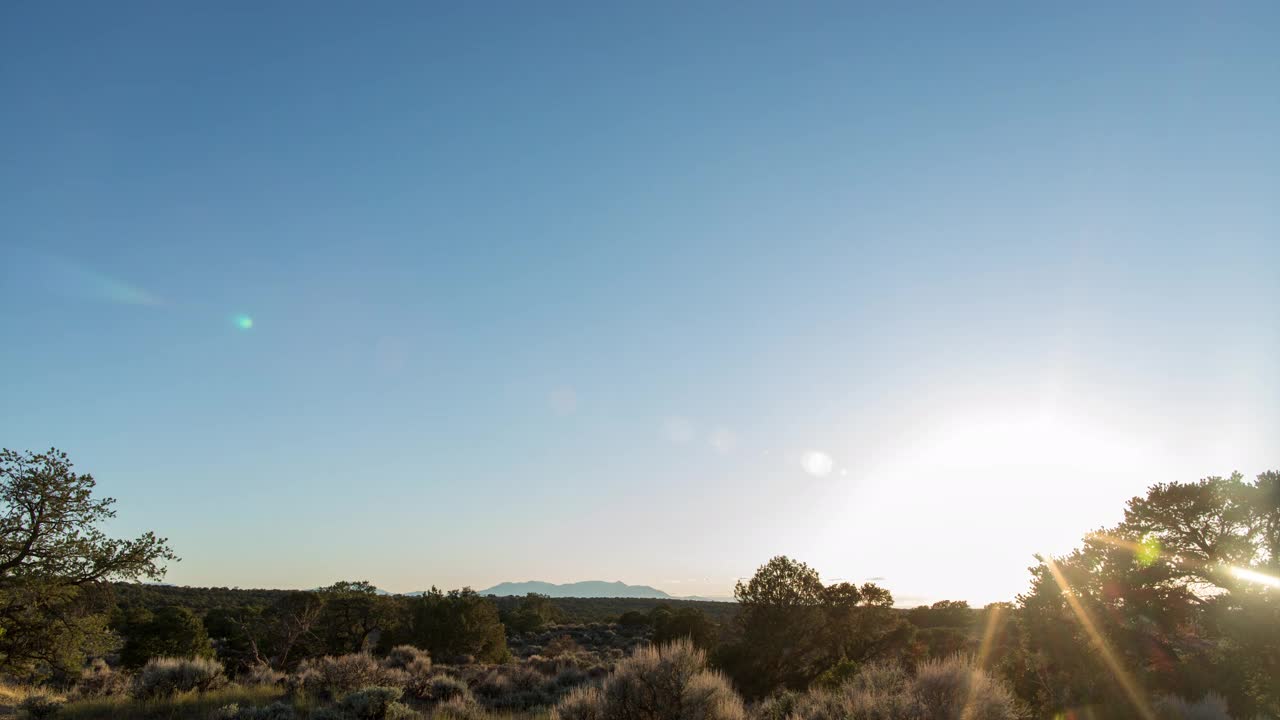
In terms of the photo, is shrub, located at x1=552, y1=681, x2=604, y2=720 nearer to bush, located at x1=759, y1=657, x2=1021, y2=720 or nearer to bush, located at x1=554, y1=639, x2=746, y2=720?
bush, located at x1=554, y1=639, x2=746, y2=720

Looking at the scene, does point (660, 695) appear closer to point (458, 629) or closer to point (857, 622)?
point (857, 622)

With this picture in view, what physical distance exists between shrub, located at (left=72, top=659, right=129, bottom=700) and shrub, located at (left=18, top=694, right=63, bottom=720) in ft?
4.53

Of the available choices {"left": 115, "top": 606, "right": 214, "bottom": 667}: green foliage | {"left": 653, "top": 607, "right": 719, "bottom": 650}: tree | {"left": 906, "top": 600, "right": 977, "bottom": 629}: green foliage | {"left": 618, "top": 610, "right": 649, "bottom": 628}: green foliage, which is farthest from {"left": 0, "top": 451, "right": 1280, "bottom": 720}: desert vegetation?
{"left": 618, "top": 610, "right": 649, "bottom": 628}: green foliage

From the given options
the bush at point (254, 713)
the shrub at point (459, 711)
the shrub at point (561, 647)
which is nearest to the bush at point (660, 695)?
the shrub at point (459, 711)

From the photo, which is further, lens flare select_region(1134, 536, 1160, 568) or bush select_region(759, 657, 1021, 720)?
lens flare select_region(1134, 536, 1160, 568)

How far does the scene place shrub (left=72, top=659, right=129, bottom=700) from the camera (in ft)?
59.2

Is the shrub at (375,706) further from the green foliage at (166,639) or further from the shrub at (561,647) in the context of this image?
the shrub at (561,647)

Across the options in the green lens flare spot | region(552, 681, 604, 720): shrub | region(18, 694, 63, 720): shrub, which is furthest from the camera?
the green lens flare spot

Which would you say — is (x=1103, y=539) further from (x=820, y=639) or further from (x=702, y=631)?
(x=702, y=631)

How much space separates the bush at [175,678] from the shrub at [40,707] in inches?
72.4

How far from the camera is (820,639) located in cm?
2662

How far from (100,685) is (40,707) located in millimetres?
4650

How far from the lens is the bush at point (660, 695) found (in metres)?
10.7

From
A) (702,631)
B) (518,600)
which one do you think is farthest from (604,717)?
(518,600)
